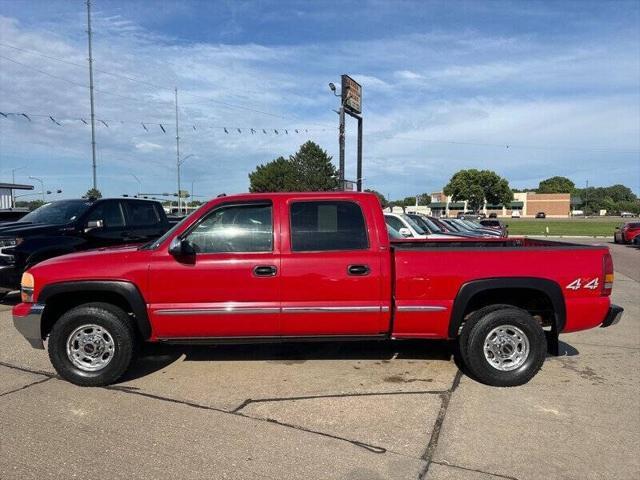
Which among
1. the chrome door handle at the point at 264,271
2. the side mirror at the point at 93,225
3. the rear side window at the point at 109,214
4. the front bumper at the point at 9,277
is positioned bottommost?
the front bumper at the point at 9,277

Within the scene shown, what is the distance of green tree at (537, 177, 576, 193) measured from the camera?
6580 inches

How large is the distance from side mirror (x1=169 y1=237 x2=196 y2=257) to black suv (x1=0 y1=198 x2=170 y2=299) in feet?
14.9

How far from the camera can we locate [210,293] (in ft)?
15.4

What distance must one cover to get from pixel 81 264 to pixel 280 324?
6.23 feet

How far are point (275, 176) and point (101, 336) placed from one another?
283ft

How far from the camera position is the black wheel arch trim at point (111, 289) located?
15.4ft

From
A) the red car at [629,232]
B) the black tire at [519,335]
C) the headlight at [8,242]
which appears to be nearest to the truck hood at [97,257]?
the black tire at [519,335]

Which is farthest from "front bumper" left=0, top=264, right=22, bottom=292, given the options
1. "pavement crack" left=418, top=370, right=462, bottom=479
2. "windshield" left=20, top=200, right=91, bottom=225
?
"pavement crack" left=418, top=370, right=462, bottom=479

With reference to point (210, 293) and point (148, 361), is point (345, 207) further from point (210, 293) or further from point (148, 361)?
point (148, 361)

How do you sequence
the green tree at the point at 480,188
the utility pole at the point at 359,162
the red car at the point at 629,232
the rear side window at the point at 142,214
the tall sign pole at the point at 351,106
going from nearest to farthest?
the rear side window at the point at 142,214, the tall sign pole at the point at 351,106, the utility pole at the point at 359,162, the red car at the point at 629,232, the green tree at the point at 480,188

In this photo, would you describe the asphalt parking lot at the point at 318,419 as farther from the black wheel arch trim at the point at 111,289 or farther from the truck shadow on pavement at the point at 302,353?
the black wheel arch trim at the point at 111,289

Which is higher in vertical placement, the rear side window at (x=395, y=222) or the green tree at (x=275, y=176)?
the green tree at (x=275, y=176)

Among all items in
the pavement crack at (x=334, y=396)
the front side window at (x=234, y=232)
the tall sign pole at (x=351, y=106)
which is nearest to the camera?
the pavement crack at (x=334, y=396)

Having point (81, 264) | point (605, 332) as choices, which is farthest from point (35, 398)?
point (605, 332)
